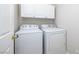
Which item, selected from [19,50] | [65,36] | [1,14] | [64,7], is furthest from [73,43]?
[1,14]

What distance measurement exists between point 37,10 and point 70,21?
101cm

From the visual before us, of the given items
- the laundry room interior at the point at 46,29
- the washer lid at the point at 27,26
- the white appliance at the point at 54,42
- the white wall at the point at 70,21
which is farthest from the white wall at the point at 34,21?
the white appliance at the point at 54,42

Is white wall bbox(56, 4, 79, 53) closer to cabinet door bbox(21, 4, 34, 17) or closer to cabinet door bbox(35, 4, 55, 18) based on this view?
cabinet door bbox(35, 4, 55, 18)

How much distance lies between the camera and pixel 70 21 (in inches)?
128

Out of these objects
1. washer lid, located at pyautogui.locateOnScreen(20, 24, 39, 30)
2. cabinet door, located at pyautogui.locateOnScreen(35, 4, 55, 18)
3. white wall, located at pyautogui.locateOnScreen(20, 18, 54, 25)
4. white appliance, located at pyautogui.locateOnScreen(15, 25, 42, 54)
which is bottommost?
white appliance, located at pyautogui.locateOnScreen(15, 25, 42, 54)

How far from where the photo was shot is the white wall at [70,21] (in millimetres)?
3055

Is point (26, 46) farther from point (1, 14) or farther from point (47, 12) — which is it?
point (1, 14)

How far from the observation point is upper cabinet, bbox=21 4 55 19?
3.51m

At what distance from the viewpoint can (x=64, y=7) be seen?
347cm

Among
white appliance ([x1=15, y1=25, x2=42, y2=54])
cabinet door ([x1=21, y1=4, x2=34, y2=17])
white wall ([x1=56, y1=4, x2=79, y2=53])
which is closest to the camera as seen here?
white appliance ([x1=15, y1=25, x2=42, y2=54])

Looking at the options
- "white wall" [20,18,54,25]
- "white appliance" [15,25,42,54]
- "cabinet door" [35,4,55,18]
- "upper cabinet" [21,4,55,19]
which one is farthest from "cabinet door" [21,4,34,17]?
"white appliance" [15,25,42,54]

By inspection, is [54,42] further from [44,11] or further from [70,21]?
[44,11]

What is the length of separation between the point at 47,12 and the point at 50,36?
0.83 m

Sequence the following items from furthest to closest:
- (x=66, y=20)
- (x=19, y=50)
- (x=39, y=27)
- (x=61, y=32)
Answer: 1. (x=39, y=27)
2. (x=66, y=20)
3. (x=61, y=32)
4. (x=19, y=50)
